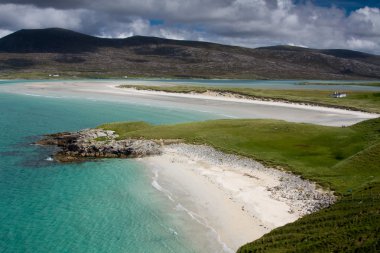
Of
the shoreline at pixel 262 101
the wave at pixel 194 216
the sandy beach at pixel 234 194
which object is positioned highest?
the shoreline at pixel 262 101

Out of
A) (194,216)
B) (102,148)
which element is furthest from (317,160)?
(102,148)

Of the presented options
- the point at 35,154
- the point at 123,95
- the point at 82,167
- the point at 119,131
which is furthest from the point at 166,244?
the point at 123,95

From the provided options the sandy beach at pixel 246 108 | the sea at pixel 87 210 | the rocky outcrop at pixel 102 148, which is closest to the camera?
the sea at pixel 87 210

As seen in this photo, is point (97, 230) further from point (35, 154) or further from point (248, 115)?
point (248, 115)

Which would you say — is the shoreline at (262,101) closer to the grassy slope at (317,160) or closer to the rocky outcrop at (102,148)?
the grassy slope at (317,160)

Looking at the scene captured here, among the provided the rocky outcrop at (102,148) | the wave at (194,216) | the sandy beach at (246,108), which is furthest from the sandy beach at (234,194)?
the sandy beach at (246,108)

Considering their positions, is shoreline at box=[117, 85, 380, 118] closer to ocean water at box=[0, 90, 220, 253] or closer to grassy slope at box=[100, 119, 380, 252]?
grassy slope at box=[100, 119, 380, 252]
